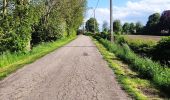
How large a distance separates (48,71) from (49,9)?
3695 centimetres

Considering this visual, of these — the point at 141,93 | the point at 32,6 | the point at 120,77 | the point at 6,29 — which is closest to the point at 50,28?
the point at 32,6

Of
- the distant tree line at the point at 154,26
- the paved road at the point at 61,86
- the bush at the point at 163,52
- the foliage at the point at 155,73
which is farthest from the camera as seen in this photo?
the distant tree line at the point at 154,26

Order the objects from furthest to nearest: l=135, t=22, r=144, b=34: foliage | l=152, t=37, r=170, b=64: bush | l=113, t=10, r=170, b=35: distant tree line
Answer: l=135, t=22, r=144, b=34: foliage, l=113, t=10, r=170, b=35: distant tree line, l=152, t=37, r=170, b=64: bush

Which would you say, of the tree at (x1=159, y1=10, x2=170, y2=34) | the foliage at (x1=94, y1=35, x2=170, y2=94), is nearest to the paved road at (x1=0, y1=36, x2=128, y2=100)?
the foliage at (x1=94, y1=35, x2=170, y2=94)

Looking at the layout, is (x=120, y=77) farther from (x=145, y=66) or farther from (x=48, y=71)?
(x=48, y=71)

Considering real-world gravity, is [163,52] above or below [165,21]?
above

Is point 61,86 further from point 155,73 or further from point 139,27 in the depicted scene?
point 139,27

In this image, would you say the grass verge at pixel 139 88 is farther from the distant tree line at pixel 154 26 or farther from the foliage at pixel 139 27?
the foliage at pixel 139 27

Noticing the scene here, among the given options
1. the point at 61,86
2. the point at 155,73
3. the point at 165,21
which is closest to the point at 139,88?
the point at 155,73

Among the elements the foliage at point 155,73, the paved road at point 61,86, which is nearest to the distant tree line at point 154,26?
the foliage at point 155,73

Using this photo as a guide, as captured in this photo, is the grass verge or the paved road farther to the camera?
the grass verge

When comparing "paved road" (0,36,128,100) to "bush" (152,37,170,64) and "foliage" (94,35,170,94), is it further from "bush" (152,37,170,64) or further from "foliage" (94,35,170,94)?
"bush" (152,37,170,64)

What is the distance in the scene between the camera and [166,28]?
4572 inches

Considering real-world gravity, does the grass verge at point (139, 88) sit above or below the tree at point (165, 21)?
above
